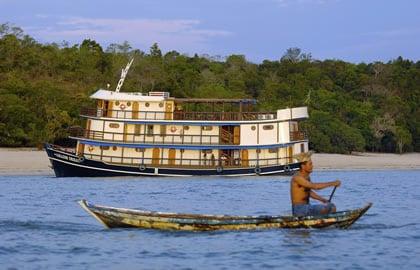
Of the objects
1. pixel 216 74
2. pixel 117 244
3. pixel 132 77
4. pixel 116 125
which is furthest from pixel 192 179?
pixel 216 74

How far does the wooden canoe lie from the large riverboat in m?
26.0

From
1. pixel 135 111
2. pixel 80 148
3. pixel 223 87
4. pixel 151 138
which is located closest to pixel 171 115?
pixel 151 138

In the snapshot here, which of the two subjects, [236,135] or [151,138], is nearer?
[151,138]

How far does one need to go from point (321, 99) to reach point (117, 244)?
207 ft

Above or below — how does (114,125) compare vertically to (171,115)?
below

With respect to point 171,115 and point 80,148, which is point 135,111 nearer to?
point 171,115

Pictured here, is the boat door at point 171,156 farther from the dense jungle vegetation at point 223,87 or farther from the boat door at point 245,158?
the dense jungle vegetation at point 223,87

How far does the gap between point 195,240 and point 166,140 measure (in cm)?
2723

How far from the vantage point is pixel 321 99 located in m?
80.8

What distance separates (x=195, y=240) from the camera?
779 inches

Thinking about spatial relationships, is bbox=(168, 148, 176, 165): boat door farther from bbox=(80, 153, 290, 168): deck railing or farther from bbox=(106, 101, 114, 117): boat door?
bbox=(106, 101, 114, 117): boat door

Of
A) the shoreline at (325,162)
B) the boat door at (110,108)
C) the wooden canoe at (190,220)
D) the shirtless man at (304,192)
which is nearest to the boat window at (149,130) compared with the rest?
the boat door at (110,108)

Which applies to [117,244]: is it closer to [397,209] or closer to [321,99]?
[397,209]

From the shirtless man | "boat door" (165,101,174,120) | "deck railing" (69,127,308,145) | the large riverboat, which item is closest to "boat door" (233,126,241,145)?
the large riverboat
